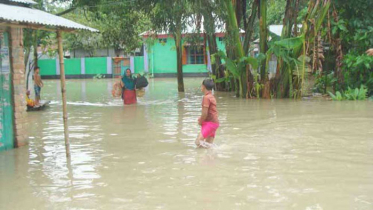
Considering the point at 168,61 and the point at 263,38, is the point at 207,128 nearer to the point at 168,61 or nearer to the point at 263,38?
the point at 263,38

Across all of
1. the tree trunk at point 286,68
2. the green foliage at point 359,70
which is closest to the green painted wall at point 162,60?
the tree trunk at point 286,68

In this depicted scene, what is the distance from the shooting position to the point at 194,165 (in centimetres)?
612

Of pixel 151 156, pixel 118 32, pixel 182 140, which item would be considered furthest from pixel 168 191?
pixel 118 32

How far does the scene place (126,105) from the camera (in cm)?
1444

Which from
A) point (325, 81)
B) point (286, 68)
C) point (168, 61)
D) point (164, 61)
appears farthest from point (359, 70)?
point (164, 61)

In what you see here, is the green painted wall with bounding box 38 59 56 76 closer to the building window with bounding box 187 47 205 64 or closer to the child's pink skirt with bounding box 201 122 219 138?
the building window with bounding box 187 47 205 64

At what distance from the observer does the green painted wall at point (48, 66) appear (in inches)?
1454

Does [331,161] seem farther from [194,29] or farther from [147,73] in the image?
[147,73]

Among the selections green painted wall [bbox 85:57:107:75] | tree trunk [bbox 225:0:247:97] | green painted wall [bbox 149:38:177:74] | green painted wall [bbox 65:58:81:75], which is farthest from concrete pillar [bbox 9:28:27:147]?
green painted wall [bbox 65:58:81:75]

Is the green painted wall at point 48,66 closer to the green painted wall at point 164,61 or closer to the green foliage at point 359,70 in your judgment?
the green painted wall at point 164,61

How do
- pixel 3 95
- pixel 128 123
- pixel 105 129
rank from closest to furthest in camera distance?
pixel 3 95, pixel 105 129, pixel 128 123

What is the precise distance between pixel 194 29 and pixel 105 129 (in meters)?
6.76

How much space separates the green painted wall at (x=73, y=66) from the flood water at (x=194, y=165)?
86.0 ft

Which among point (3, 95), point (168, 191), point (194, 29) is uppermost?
point (194, 29)
